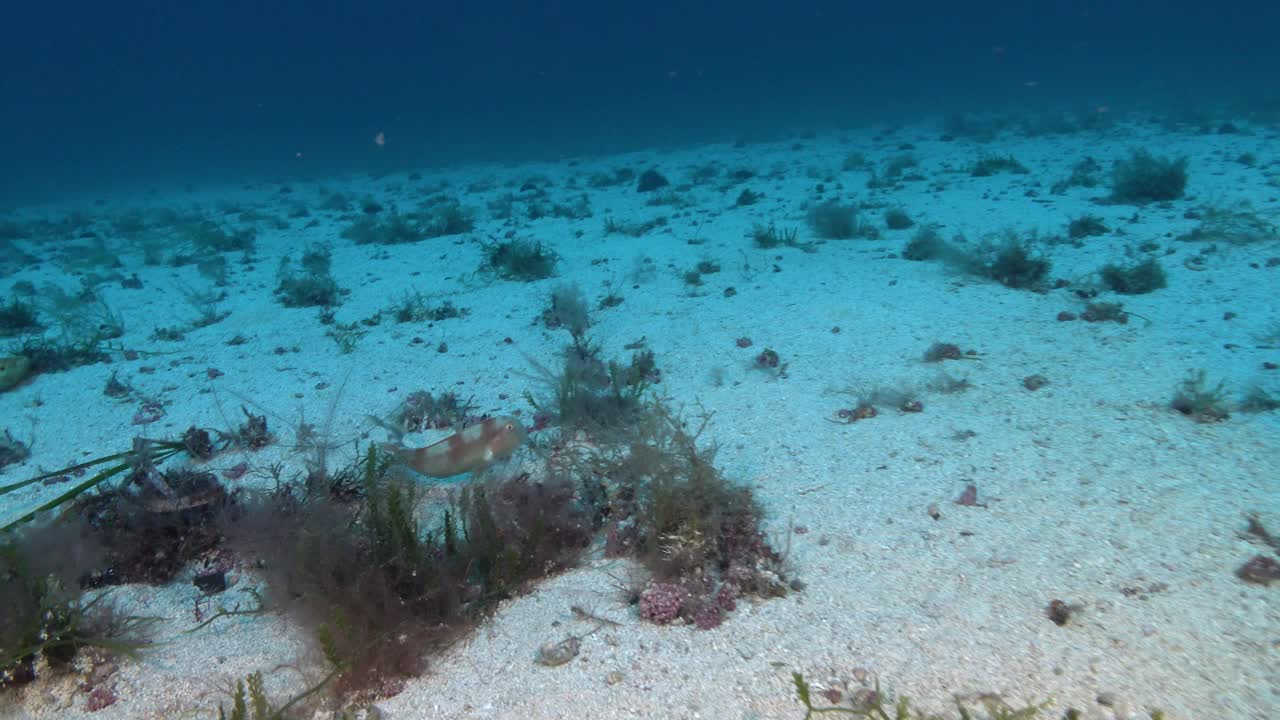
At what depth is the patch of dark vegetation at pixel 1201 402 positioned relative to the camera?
191 inches

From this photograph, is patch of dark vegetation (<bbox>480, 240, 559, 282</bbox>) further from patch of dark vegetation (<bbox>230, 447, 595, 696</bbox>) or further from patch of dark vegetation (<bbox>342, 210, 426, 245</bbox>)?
patch of dark vegetation (<bbox>230, 447, 595, 696</bbox>)

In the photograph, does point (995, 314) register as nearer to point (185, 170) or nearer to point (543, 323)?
point (543, 323)

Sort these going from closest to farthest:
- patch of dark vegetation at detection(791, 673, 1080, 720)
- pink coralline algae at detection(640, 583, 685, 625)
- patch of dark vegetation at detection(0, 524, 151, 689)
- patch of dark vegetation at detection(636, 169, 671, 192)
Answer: patch of dark vegetation at detection(791, 673, 1080, 720) < patch of dark vegetation at detection(0, 524, 151, 689) < pink coralline algae at detection(640, 583, 685, 625) < patch of dark vegetation at detection(636, 169, 671, 192)

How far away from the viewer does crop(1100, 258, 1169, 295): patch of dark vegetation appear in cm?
761

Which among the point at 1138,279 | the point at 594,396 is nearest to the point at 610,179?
the point at 1138,279

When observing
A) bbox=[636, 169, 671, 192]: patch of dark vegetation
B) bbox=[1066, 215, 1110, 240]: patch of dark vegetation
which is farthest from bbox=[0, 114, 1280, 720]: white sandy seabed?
bbox=[636, 169, 671, 192]: patch of dark vegetation

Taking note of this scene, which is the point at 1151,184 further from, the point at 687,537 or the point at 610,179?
the point at 610,179

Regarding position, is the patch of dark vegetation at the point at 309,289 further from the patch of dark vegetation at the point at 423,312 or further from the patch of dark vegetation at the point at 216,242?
the patch of dark vegetation at the point at 216,242

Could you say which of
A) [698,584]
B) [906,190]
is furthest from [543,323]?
[906,190]

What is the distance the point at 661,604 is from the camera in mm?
3545

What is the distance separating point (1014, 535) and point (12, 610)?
232 inches

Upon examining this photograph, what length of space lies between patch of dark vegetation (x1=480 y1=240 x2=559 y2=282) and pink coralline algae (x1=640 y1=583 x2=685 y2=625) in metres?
7.88

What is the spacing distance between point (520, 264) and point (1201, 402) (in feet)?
30.2

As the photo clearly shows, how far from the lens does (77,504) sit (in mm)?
4496
